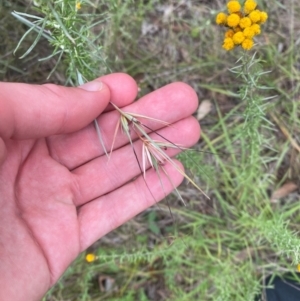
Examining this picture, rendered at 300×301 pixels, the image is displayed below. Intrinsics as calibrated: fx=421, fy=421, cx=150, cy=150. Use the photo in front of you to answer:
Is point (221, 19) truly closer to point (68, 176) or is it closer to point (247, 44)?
point (247, 44)

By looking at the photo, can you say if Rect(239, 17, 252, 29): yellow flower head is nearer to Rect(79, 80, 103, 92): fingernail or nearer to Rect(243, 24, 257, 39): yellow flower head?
Rect(243, 24, 257, 39): yellow flower head

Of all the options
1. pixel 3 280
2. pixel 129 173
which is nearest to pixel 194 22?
pixel 129 173

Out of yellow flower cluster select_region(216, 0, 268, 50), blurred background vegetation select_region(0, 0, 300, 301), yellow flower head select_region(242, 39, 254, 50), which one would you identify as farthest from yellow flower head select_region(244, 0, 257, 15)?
blurred background vegetation select_region(0, 0, 300, 301)

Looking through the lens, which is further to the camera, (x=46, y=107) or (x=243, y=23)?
(x=46, y=107)

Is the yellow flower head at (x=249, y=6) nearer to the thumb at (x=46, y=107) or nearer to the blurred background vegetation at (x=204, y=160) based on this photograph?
the thumb at (x=46, y=107)

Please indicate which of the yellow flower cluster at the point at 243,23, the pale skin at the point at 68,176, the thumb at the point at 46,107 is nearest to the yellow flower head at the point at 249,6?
the yellow flower cluster at the point at 243,23

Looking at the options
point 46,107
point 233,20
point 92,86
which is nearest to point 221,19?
point 233,20

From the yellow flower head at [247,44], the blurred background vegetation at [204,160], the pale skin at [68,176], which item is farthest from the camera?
the blurred background vegetation at [204,160]
